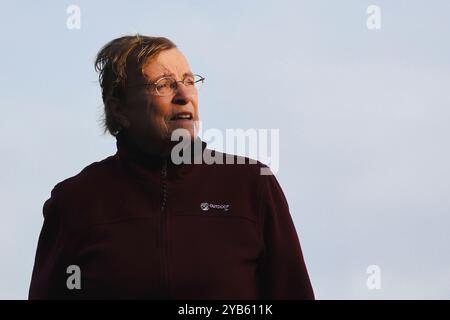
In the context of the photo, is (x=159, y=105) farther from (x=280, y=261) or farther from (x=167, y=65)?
(x=280, y=261)

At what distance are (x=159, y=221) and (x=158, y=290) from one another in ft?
1.57

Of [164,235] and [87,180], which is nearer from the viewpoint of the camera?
[164,235]

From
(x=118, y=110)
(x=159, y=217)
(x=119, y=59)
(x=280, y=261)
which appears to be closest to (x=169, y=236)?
(x=159, y=217)

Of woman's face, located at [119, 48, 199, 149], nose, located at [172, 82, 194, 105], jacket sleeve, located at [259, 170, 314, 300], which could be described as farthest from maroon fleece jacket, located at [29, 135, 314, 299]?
nose, located at [172, 82, 194, 105]

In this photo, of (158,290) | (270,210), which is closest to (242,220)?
(270,210)

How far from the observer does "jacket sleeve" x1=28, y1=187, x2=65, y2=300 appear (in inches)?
301

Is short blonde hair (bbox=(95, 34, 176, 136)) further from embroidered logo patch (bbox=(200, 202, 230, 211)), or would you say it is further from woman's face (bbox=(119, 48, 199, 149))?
embroidered logo patch (bbox=(200, 202, 230, 211))

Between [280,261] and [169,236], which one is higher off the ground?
[169,236]

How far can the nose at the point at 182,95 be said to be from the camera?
7688mm

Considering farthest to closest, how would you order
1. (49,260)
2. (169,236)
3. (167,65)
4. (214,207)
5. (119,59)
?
(119,59) → (167,65) → (49,260) → (214,207) → (169,236)

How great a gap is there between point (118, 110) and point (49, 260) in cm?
115

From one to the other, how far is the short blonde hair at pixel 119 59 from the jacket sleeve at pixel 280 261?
125cm

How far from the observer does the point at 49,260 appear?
25.4 feet
